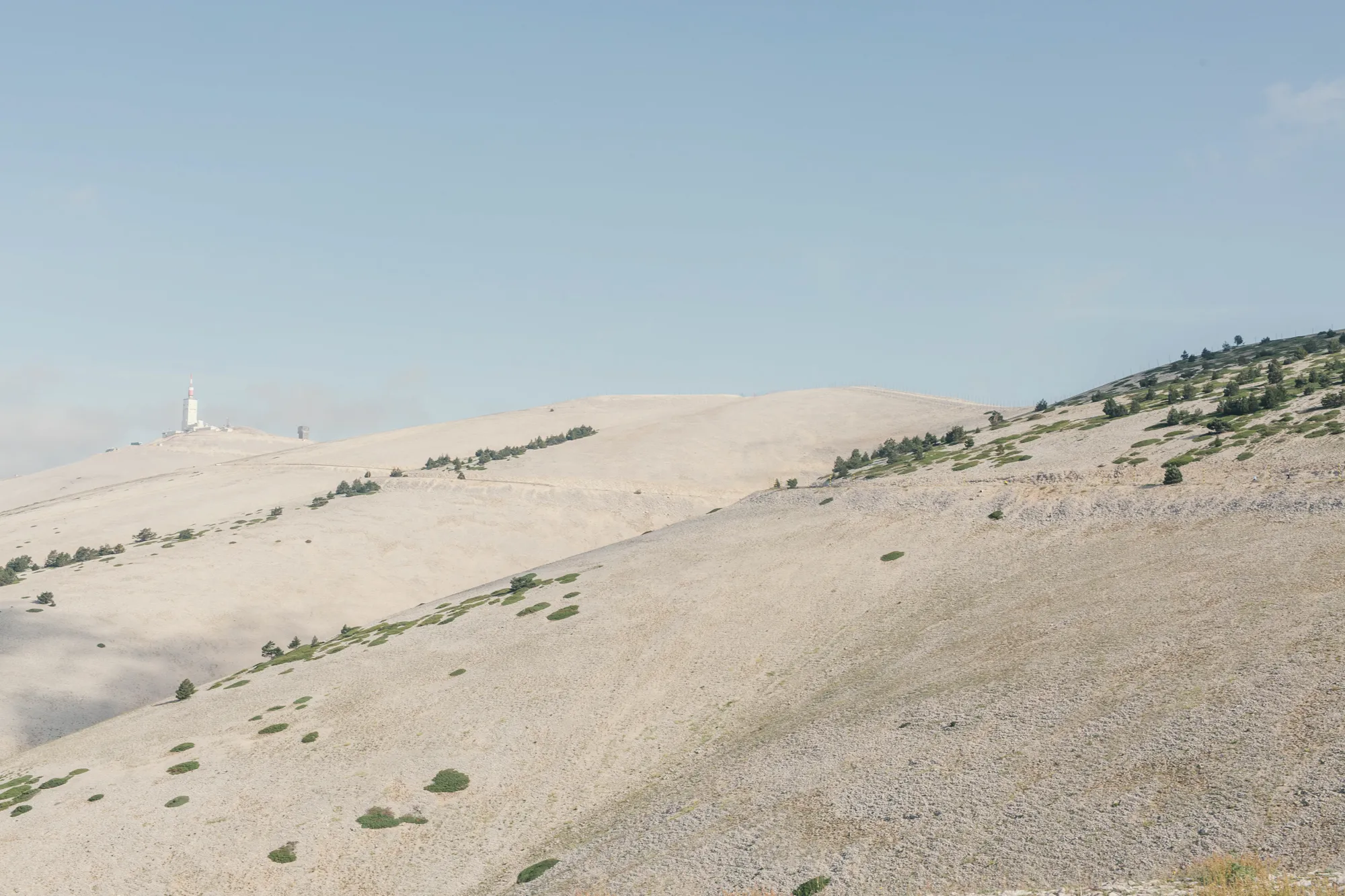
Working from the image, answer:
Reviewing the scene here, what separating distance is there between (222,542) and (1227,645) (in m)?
103

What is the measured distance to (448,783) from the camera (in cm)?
4303

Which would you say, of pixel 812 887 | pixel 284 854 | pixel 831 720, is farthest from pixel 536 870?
pixel 831 720

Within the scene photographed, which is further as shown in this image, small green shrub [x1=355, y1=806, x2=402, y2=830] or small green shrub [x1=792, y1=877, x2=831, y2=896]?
small green shrub [x1=355, y1=806, x2=402, y2=830]

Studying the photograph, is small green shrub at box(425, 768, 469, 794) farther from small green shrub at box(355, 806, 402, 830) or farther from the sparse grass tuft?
the sparse grass tuft

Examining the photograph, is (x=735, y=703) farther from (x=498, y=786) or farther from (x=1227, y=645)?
(x=1227, y=645)

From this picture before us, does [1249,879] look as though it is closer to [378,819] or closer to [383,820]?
[383,820]

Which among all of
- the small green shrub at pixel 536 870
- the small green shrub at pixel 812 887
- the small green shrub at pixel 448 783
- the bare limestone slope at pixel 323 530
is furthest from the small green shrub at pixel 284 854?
the bare limestone slope at pixel 323 530

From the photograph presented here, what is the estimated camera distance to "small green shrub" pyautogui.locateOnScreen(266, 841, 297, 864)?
1527 inches

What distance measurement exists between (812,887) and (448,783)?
2128 cm

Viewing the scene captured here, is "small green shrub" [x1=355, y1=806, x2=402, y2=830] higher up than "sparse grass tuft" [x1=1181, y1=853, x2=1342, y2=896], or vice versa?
"sparse grass tuft" [x1=1181, y1=853, x2=1342, y2=896]

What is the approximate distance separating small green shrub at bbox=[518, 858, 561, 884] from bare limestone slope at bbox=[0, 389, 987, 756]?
49.0 m

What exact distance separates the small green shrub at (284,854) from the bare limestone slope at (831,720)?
1.47ft

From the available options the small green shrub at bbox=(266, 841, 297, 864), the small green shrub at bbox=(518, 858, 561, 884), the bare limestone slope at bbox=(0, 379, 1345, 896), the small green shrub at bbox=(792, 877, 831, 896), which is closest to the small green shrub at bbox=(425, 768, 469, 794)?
the bare limestone slope at bbox=(0, 379, 1345, 896)

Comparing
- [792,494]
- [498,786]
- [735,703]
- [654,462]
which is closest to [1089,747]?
[735,703]
